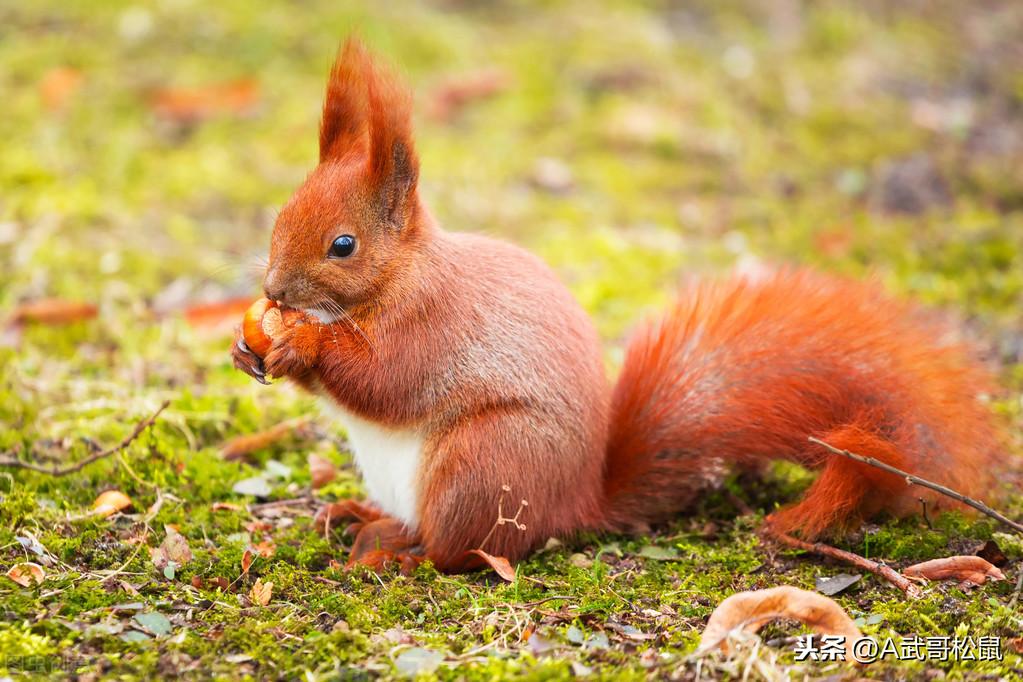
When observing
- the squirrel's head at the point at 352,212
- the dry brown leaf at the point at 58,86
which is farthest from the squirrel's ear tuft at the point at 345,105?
the dry brown leaf at the point at 58,86

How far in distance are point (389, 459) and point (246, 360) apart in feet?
1.41

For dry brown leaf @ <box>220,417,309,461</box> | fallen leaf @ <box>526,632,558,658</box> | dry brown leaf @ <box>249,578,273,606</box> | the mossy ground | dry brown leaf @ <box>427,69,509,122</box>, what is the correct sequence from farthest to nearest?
dry brown leaf @ <box>427,69,509,122</box> < dry brown leaf @ <box>220,417,309,461</box> < dry brown leaf @ <box>249,578,273,606</box> < the mossy ground < fallen leaf @ <box>526,632,558,658</box>

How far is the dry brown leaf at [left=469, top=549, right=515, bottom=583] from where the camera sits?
8.23ft

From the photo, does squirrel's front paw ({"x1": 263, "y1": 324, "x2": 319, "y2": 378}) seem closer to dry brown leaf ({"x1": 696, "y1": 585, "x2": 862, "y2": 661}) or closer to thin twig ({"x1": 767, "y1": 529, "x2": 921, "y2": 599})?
dry brown leaf ({"x1": 696, "y1": 585, "x2": 862, "y2": 661})

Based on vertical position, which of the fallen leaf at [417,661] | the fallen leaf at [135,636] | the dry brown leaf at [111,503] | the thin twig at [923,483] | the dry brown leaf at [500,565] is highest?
the thin twig at [923,483]

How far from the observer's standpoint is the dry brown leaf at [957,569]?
2426 mm

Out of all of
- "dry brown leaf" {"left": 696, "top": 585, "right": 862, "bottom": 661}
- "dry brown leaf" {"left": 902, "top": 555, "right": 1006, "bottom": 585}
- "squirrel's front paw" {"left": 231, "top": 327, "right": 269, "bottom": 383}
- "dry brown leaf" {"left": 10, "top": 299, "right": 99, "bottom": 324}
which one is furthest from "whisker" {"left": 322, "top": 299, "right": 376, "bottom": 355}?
"dry brown leaf" {"left": 10, "top": 299, "right": 99, "bottom": 324}

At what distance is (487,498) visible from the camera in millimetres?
2510

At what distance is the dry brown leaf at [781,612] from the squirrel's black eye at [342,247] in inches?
46.7

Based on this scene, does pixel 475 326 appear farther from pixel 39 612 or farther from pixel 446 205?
pixel 446 205

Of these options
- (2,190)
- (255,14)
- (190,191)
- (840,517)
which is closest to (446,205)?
(190,191)

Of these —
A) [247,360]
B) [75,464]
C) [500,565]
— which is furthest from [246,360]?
[500,565]

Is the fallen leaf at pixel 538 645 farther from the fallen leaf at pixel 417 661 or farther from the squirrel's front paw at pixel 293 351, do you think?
the squirrel's front paw at pixel 293 351

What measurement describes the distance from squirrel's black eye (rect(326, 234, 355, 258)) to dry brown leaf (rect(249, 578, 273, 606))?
2.58 feet
